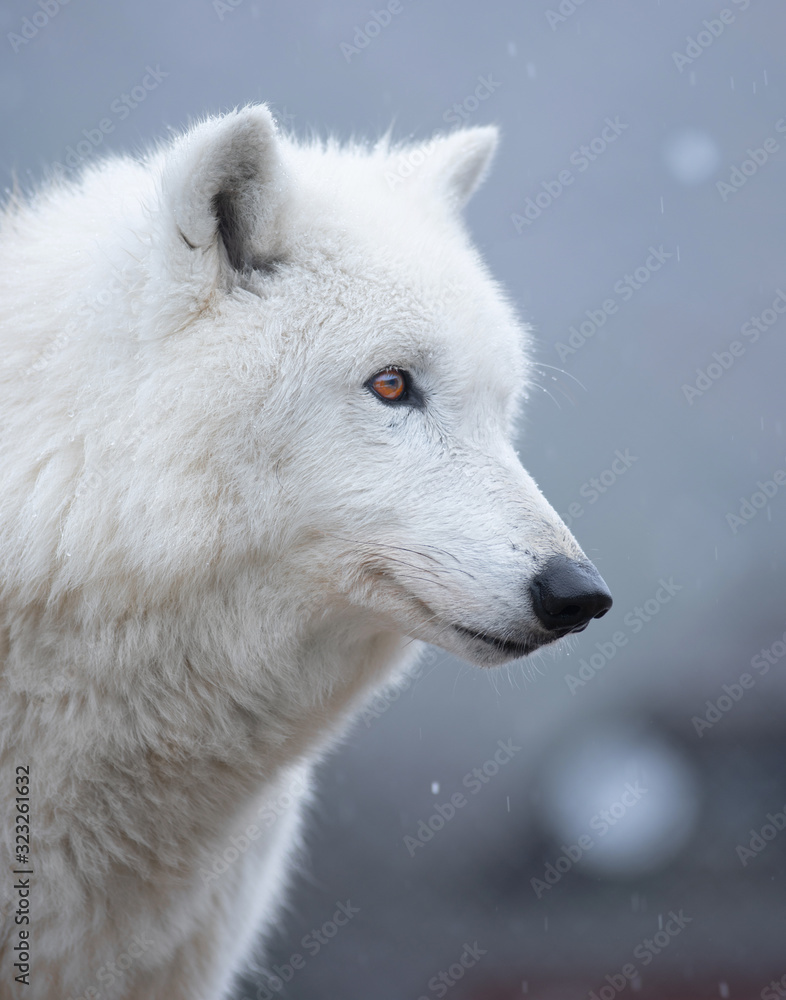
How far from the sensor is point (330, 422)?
194cm

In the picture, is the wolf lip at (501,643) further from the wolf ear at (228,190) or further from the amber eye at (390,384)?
the wolf ear at (228,190)

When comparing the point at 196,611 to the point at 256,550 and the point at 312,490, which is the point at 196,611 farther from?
the point at 312,490

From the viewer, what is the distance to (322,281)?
2008mm

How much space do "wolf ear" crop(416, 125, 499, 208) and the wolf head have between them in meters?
0.59

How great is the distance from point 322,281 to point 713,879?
6330 millimetres

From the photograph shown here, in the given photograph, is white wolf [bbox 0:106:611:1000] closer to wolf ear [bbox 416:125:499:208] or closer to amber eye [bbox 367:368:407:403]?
amber eye [bbox 367:368:407:403]

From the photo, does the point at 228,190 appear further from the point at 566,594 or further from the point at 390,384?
the point at 566,594

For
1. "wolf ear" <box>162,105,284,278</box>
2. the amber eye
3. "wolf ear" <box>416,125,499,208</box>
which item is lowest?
the amber eye

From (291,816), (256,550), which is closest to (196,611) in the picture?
(256,550)

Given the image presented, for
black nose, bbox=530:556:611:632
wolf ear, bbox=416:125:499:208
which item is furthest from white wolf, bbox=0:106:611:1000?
wolf ear, bbox=416:125:499:208

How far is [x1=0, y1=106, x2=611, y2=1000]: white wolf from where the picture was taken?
73.0 inches

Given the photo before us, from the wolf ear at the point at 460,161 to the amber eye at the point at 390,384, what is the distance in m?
0.86

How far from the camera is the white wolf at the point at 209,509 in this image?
186 cm

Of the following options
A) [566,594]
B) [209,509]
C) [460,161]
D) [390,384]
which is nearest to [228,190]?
[390,384]
